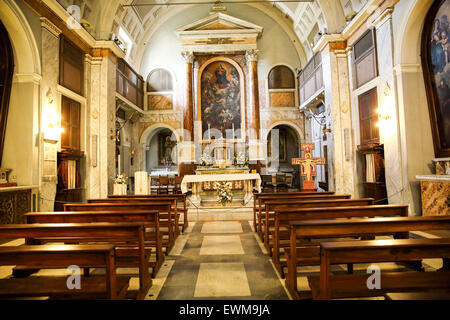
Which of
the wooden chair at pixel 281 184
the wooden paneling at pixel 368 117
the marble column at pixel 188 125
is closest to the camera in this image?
the wooden paneling at pixel 368 117

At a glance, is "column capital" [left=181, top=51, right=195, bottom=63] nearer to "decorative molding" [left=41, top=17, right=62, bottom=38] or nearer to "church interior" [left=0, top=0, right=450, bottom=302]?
"church interior" [left=0, top=0, right=450, bottom=302]

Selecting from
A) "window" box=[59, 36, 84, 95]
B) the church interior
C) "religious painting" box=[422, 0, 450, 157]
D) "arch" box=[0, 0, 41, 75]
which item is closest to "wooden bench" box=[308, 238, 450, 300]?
the church interior

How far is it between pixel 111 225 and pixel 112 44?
8474 mm

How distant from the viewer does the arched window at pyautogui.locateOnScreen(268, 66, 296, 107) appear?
14.2 metres

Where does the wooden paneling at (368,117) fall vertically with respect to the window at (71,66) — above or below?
below

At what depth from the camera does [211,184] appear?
10.2 metres

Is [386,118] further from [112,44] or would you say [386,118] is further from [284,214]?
[112,44]

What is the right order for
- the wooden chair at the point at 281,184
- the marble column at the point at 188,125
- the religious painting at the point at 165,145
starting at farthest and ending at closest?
the religious painting at the point at 165,145
the marble column at the point at 188,125
the wooden chair at the point at 281,184

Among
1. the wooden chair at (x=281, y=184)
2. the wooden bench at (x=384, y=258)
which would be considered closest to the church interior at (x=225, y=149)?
the wooden bench at (x=384, y=258)

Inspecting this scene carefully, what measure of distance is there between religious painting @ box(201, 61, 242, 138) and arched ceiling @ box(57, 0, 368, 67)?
3.66 m

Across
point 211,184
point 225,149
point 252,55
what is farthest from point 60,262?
point 252,55

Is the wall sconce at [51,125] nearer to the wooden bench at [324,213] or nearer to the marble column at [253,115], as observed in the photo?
the wooden bench at [324,213]

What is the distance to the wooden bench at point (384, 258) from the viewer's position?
6.51ft

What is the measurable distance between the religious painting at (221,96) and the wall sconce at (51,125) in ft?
25.7
